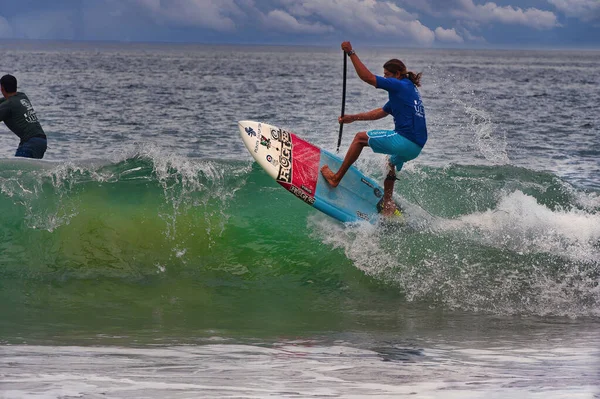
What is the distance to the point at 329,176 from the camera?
9.29 meters

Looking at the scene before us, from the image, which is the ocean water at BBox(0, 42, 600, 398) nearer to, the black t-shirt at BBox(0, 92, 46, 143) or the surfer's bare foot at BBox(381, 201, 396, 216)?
the surfer's bare foot at BBox(381, 201, 396, 216)

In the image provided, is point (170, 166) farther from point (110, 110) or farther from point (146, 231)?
point (110, 110)

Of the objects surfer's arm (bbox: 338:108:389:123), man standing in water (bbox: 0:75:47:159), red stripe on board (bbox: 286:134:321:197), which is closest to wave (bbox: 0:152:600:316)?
man standing in water (bbox: 0:75:47:159)

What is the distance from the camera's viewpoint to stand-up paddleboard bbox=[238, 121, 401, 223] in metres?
9.14

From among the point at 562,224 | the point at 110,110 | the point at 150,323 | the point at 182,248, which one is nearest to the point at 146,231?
the point at 182,248

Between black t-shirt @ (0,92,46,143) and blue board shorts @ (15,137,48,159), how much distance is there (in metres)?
0.06

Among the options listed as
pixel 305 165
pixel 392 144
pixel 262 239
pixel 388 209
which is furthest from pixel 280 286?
pixel 392 144

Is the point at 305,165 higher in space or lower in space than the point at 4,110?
lower

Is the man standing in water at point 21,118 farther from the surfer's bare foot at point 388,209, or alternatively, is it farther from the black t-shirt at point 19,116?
the surfer's bare foot at point 388,209

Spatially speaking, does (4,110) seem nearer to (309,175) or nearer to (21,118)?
(21,118)

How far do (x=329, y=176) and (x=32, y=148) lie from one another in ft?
14.5

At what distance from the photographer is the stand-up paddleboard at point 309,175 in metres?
9.14

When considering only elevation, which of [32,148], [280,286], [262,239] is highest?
[32,148]

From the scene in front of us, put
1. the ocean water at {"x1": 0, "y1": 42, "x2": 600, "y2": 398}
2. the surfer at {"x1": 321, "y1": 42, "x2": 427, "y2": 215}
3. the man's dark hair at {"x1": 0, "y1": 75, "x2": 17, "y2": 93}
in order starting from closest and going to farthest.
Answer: the ocean water at {"x1": 0, "y1": 42, "x2": 600, "y2": 398}, the surfer at {"x1": 321, "y1": 42, "x2": 427, "y2": 215}, the man's dark hair at {"x1": 0, "y1": 75, "x2": 17, "y2": 93}
